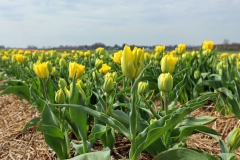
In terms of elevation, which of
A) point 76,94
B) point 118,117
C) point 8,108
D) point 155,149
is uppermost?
point 76,94

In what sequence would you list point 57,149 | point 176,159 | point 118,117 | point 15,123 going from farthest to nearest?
point 15,123 < point 57,149 < point 118,117 < point 176,159

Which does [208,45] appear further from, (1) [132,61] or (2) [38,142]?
(1) [132,61]

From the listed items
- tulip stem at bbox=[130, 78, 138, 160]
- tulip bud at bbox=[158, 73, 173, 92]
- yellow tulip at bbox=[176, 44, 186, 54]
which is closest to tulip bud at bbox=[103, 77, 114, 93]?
tulip bud at bbox=[158, 73, 173, 92]

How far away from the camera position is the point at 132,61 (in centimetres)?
125

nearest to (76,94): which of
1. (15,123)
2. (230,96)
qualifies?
(230,96)

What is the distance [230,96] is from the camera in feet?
7.91

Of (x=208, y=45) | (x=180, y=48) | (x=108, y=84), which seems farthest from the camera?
(x=208, y=45)

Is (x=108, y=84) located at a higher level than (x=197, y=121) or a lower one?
higher

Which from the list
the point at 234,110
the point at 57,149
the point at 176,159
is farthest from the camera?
the point at 234,110

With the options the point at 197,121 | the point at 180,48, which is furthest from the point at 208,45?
the point at 197,121

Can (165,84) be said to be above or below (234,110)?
above

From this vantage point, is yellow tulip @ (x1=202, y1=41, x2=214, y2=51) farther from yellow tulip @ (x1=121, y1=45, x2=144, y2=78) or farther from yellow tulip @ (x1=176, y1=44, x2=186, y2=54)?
yellow tulip @ (x1=121, y1=45, x2=144, y2=78)

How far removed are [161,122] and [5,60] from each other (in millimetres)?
6321

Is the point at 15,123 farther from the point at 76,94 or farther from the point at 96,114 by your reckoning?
the point at 96,114
